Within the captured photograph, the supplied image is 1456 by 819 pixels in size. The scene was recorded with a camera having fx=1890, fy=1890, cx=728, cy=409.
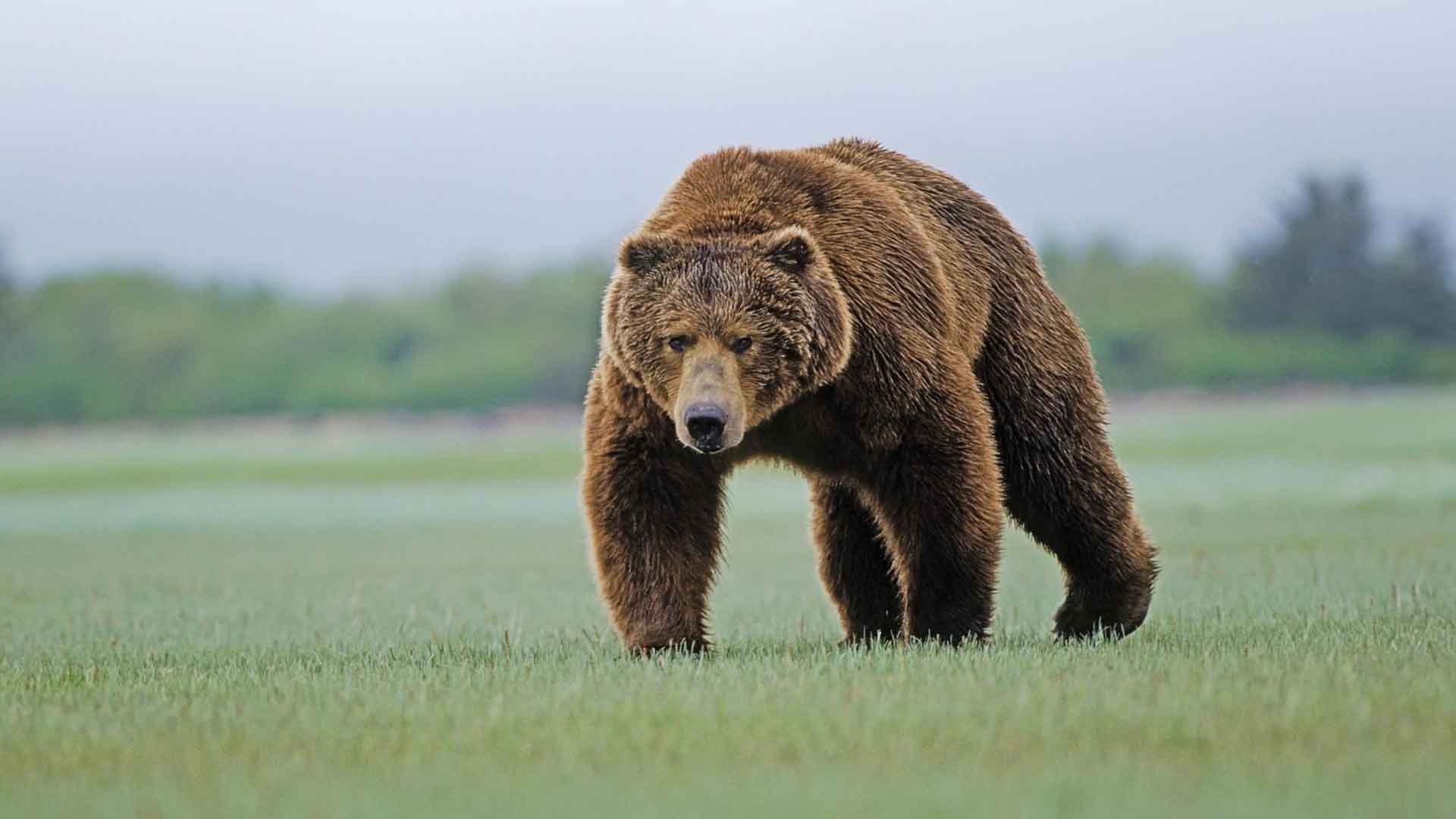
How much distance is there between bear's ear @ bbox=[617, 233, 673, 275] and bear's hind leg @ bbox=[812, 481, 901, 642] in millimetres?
1785

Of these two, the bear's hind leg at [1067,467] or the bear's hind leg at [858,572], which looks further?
the bear's hind leg at [858,572]

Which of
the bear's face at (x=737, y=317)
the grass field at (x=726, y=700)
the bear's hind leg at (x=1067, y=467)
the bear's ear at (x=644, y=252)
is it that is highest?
the bear's ear at (x=644, y=252)

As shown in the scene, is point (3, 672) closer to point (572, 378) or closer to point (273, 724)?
point (273, 724)

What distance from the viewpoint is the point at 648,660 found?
637 centimetres

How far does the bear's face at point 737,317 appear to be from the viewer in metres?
6.29

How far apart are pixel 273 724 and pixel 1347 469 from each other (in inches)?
872

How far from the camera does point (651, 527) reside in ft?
22.1

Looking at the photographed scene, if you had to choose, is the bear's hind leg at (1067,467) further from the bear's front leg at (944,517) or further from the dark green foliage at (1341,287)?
A: the dark green foliage at (1341,287)

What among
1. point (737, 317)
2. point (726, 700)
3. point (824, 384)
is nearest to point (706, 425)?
point (737, 317)

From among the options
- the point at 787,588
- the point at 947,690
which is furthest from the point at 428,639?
the point at 787,588

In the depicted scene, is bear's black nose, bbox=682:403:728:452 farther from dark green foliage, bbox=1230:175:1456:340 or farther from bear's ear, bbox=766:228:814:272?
dark green foliage, bbox=1230:175:1456:340

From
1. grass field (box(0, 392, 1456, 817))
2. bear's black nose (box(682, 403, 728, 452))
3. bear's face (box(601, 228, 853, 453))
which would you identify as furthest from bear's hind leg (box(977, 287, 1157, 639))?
bear's black nose (box(682, 403, 728, 452))

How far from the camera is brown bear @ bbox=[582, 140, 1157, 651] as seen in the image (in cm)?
635

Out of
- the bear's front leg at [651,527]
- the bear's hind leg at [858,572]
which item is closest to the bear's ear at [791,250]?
the bear's front leg at [651,527]
